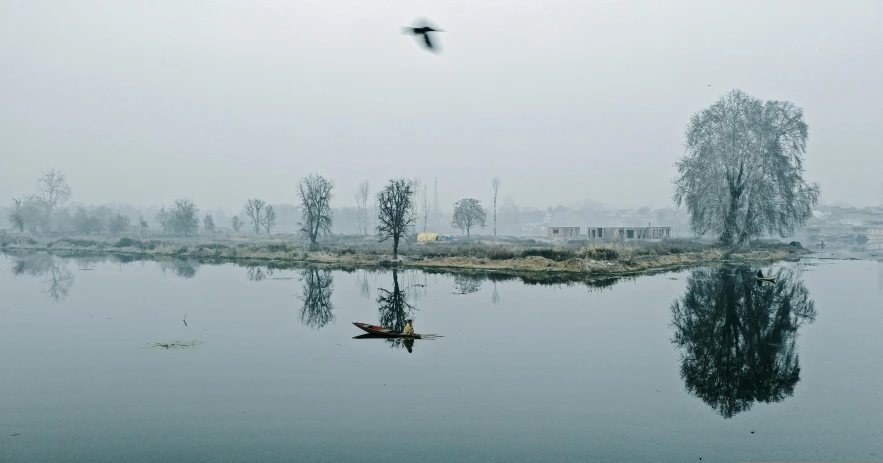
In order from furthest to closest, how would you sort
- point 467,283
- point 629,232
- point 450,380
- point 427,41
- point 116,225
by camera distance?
point 116,225, point 629,232, point 467,283, point 427,41, point 450,380

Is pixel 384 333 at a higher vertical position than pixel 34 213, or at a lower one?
lower

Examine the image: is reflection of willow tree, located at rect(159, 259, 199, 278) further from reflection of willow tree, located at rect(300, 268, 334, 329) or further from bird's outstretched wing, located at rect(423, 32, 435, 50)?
bird's outstretched wing, located at rect(423, 32, 435, 50)

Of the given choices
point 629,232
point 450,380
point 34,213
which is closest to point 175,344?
point 450,380

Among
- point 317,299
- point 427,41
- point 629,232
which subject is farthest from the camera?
point 629,232

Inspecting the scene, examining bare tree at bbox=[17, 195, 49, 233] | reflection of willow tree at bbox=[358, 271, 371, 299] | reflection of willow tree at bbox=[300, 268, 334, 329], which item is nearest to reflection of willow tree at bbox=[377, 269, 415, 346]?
reflection of willow tree at bbox=[358, 271, 371, 299]

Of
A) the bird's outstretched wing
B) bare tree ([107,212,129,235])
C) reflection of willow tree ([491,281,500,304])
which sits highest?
the bird's outstretched wing

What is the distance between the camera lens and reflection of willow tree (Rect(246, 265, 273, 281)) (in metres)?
41.4

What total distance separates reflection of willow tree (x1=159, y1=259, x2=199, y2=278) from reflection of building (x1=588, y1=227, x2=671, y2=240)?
6433cm

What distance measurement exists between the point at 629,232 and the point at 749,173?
31074mm

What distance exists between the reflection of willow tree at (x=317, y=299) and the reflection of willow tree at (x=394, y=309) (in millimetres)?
2652

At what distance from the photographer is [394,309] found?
2659cm

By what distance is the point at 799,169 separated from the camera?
199 ft

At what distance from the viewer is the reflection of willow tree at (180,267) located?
4492 cm

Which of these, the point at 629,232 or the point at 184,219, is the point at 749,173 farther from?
the point at 184,219
